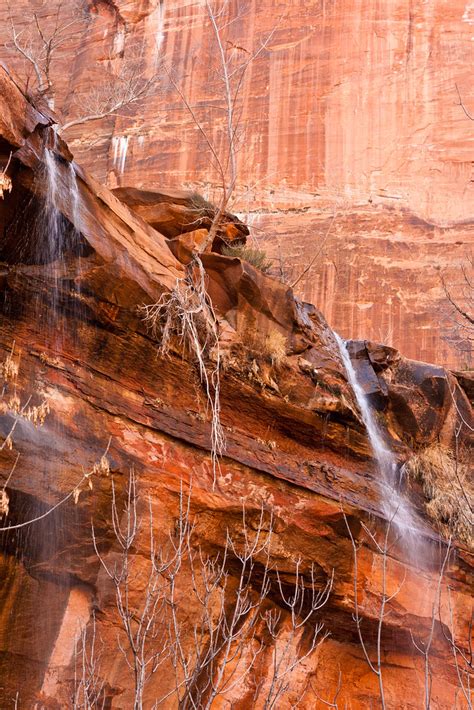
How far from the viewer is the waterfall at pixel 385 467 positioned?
963cm

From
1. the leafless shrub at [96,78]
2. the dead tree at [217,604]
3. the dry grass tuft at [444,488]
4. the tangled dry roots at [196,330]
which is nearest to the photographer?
the dead tree at [217,604]

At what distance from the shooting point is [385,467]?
33.6ft

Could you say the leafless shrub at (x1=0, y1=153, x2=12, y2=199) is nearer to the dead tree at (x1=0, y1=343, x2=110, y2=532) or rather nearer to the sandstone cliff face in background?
the dead tree at (x1=0, y1=343, x2=110, y2=532)

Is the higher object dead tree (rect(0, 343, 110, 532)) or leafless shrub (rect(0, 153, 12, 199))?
leafless shrub (rect(0, 153, 12, 199))

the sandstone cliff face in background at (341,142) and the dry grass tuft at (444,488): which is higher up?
the sandstone cliff face in background at (341,142)

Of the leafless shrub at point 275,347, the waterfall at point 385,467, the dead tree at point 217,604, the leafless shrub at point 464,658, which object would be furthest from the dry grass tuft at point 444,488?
the leafless shrub at point 275,347

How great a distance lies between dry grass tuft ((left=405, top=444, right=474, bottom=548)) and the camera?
10016mm

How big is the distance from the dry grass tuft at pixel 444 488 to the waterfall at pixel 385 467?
1.21 ft

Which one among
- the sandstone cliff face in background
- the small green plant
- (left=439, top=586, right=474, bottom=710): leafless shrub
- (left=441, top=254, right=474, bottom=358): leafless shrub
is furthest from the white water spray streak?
(left=439, top=586, right=474, bottom=710): leafless shrub

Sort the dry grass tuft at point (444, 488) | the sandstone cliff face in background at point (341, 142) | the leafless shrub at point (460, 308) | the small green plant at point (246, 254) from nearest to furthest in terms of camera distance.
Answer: the dry grass tuft at point (444, 488), the small green plant at point (246, 254), the leafless shrub at point (460, 308), the sandstone cliff face in background at point (341, 142)

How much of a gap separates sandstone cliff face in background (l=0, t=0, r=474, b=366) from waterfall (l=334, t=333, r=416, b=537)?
24.1 ft

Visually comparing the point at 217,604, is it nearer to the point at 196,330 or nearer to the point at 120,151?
the point at 196,330

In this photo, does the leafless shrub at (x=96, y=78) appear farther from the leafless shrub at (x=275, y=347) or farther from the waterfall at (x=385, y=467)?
the waterfall at (x=385, y=467)

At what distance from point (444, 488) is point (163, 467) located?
4.36m
